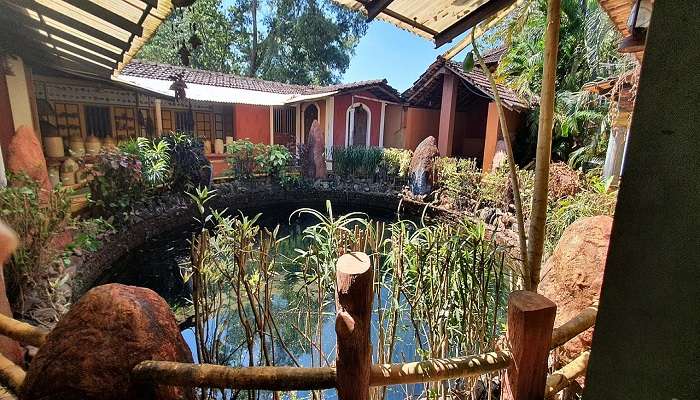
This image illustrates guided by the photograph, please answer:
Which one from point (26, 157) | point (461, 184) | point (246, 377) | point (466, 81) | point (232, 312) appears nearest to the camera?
point (246, 377)

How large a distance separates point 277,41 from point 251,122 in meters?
7.81

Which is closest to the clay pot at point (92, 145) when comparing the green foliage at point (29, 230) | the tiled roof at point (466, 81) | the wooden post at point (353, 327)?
the green foliage at point (29, 230)

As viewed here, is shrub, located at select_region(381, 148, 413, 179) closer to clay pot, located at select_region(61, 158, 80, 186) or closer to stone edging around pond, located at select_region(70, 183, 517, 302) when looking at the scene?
stone edging around pond, located at select_region(70, 183, 517, 302)

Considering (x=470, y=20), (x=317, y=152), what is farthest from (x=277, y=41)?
(x=470, y=20)

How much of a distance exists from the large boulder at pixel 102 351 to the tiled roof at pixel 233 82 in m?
11.2

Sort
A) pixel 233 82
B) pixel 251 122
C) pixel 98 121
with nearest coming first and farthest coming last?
pixel 98 121 → pixel 251 122 → pixel 233 82

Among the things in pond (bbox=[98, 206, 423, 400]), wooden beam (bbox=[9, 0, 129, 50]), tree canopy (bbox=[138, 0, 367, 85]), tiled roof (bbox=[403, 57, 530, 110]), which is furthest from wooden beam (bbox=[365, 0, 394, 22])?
tree canopy (bbox=[138, 0, 367, 85])

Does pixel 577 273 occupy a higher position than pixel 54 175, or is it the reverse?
pixel 54 175

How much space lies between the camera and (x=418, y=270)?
7.21 ft

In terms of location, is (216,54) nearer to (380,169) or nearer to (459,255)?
(380,169)

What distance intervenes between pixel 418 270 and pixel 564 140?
9497 mm

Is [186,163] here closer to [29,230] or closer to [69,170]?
[69,170]

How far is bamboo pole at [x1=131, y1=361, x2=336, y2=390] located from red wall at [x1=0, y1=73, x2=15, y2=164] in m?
6.33

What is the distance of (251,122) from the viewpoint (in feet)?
40.6
